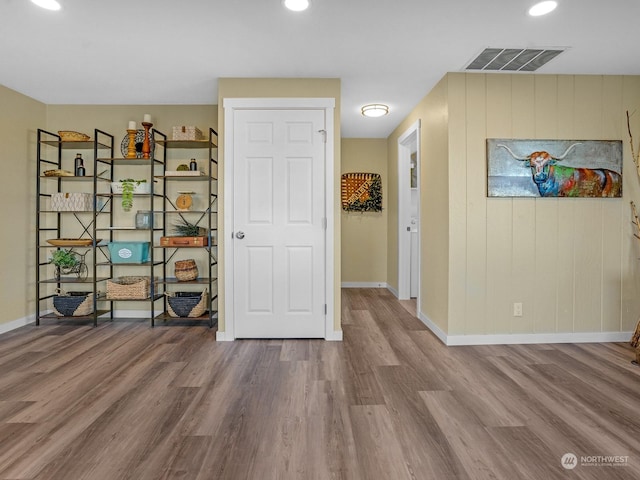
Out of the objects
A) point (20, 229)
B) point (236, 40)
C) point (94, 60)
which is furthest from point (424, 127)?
point (20, 229)

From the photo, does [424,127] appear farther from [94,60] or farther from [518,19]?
[94,60]

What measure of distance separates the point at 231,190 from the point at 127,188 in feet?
4.30

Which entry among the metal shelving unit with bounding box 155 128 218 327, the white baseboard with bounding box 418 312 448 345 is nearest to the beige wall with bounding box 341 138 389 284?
the white baseboard with bounding box 418 312 448 345

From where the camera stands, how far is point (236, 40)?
2.80m

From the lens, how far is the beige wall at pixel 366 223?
20.3 ft

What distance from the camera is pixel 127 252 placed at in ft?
13.3

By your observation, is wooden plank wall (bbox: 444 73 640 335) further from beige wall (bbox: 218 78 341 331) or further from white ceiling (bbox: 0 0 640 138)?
beige wall (bbox: 218 78 341 331)

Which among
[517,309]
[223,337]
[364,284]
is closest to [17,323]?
[223,337]

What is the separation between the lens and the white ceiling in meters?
2.40

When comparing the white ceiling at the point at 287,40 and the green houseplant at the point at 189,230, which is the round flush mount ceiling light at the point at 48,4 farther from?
the green houseplant at the point at 189,230

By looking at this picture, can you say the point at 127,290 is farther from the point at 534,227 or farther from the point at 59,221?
the point at 534,227

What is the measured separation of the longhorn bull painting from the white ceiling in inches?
26.3

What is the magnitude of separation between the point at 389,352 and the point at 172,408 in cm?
176

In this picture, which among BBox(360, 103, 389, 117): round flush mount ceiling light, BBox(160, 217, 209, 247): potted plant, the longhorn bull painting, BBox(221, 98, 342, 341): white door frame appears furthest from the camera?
BBox(360, 103, 389, 117): round flush mount ceiling light
